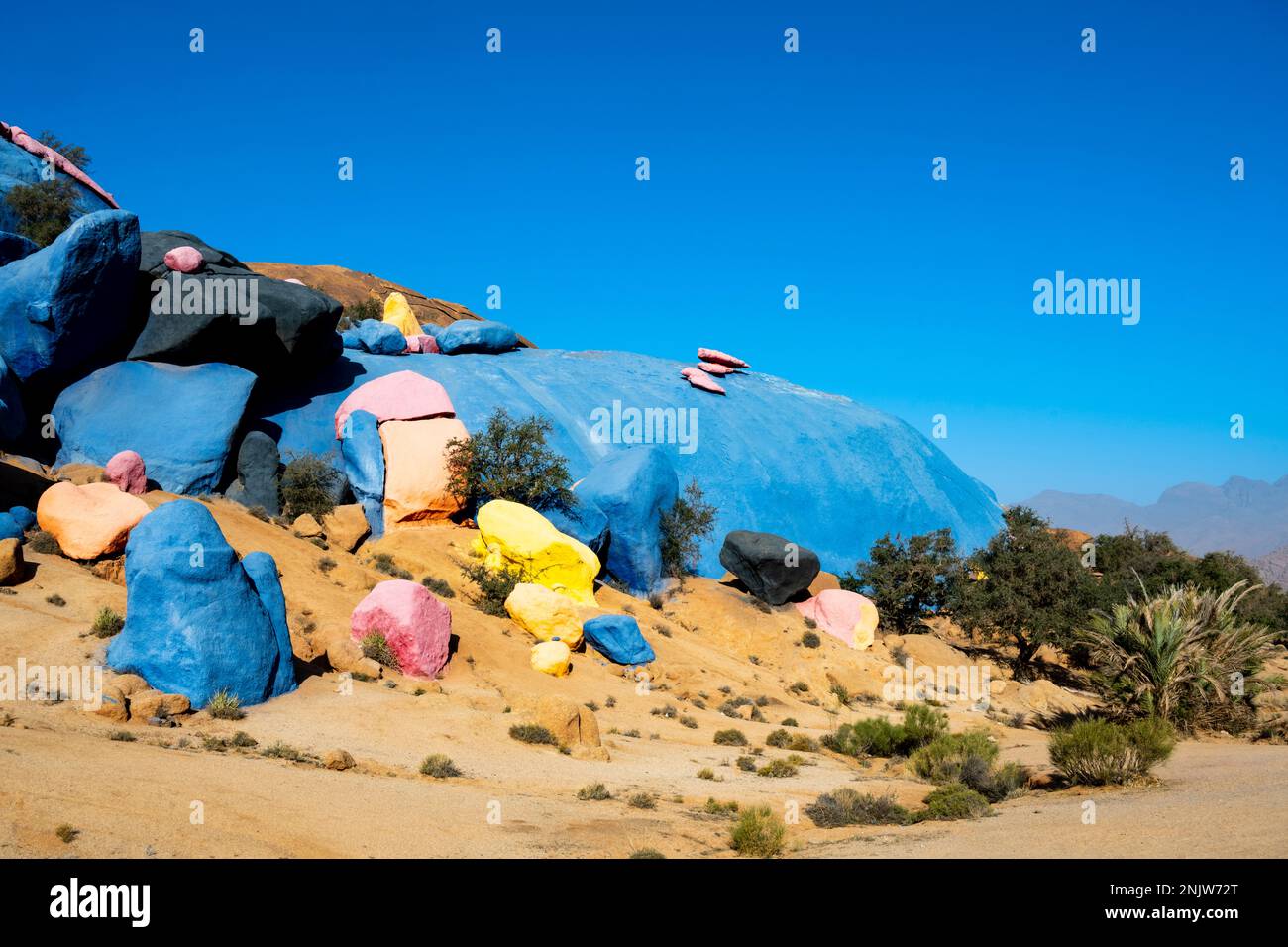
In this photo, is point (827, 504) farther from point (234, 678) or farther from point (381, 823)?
point (381, 823)

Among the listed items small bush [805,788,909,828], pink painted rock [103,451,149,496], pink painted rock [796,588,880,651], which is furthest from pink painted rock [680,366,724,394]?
small bush [805,788,909,828]

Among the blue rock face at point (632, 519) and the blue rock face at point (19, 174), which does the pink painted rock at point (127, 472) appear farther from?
the blue rock face at point (632, 519)

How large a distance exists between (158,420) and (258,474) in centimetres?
282

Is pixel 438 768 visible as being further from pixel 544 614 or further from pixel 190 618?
pixel 544 614

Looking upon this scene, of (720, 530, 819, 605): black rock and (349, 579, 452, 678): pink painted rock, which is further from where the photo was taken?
(720, 530, 819, 605): black rock

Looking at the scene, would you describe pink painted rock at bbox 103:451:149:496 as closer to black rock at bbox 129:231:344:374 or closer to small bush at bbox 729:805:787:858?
black rock at bbox 129:231:344:374

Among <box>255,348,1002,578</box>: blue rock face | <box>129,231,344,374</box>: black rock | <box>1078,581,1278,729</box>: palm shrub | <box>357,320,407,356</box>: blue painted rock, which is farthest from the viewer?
<box>357,320,407,356</box>: blue painted rock

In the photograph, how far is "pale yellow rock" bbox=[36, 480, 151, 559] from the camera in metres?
17.1

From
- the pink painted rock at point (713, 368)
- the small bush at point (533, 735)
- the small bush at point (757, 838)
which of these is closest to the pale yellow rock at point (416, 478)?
the small bush at point (533, 735)

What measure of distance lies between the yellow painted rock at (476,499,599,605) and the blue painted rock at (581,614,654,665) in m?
2.17

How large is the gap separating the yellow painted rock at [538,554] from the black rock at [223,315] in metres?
9.02
